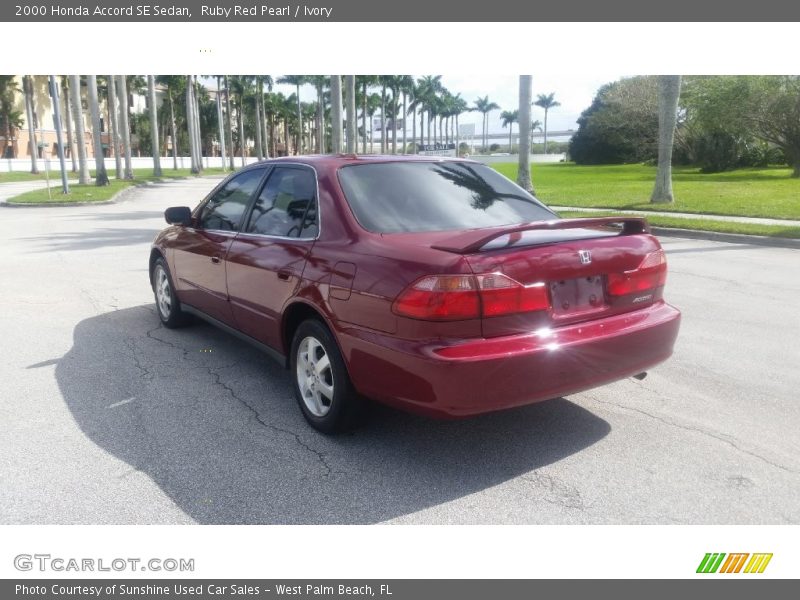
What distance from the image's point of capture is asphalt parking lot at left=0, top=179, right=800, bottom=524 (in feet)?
10.6

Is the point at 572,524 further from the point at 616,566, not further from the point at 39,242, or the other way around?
the point at 39,242

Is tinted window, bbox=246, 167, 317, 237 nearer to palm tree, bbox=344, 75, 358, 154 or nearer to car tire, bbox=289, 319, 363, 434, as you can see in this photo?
car tire, bbox=289, 319, 363, 434

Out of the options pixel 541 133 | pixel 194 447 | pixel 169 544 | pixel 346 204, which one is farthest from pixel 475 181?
pixel 541 133

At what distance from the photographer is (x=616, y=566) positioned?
2.85m

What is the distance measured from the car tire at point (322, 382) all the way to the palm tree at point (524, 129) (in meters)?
18.3

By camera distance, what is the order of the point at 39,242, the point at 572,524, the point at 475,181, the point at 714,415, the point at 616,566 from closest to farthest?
the point at 616,566
the point at 572,524
the point at 714,415
the point at 475,181
the point at 39,242

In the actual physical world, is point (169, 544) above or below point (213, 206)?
below

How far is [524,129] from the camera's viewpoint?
22000mm

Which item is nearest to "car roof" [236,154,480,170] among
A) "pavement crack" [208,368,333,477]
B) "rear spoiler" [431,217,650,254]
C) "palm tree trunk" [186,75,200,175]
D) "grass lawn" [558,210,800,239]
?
"rear spoiler" [431,217,650,254]

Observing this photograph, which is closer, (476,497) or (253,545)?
(253,545)

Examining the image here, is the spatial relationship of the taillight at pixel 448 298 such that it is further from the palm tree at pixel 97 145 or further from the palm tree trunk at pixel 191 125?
the palm tree trunk at pixel 191 125

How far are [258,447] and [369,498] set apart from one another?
0.90m

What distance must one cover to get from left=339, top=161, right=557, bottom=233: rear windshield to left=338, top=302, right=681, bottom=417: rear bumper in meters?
0.79
